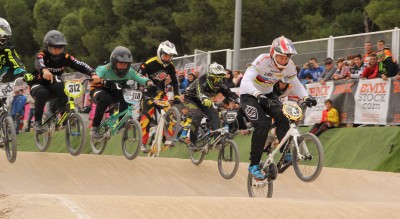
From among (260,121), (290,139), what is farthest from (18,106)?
(290,139)

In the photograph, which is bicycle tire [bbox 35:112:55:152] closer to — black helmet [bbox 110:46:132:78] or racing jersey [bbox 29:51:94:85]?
racing jersey [bbox 29:51:94:85]

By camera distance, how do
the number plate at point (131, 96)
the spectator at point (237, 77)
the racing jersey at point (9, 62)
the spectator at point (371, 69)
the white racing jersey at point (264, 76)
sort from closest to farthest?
the white racing jersey at point (264, 76) → the racing jersey at point (9, 62) → the number plate at point (131, 96) → the spectator at point (371, 69) → the spectator at point (237, 77)

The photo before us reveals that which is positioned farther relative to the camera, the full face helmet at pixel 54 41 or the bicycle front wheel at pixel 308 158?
the full face helmet at pixel 54 41

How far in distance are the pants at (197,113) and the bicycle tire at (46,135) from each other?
2.81 meters

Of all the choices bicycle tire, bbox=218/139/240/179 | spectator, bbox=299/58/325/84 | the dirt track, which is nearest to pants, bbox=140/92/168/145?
the dirt track

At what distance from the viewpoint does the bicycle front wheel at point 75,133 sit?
13281mm

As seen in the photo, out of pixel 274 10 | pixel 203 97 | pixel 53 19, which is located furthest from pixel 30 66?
pixel 203 97

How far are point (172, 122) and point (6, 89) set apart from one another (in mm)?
4076

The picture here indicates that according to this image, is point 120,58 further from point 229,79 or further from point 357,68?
point 229,79

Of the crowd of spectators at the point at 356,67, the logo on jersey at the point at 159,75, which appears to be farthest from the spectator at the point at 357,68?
the logo on jersey at the point at 159,75

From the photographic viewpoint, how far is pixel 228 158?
1333 centimetres

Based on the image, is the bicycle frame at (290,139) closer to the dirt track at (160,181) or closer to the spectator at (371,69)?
the dirt track at (160,181)

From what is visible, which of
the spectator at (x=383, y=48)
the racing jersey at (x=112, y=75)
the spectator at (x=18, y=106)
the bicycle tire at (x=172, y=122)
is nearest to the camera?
the racing jersey at (x=112, y=75)

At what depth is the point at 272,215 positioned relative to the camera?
8578 millimetres
